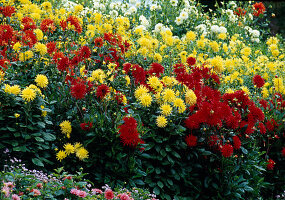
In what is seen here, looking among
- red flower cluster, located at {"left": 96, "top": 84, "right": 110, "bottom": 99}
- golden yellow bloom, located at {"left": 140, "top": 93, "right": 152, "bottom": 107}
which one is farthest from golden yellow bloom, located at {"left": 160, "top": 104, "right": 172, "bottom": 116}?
red flower cluster, located at {"left": 96, "top": 84, "right": 110, "bottom": 99}

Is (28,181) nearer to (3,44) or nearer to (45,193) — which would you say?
(45,193)

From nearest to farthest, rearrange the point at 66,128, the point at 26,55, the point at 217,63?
the point at 66,128, the point at 26,55, the point at 217,63

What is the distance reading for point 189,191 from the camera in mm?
3604

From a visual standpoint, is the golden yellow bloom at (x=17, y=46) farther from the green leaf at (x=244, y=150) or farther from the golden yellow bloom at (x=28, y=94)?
the green leaf at (x=244, y=150)

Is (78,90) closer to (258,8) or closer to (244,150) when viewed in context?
(244,150)

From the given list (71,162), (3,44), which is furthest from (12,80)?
(71,162)

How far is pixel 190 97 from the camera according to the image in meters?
3.49

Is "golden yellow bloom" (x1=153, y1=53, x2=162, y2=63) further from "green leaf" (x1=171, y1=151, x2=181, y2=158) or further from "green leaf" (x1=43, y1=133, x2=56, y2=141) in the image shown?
"green leaf" (x1=43, y1=133, x2=56, y2=141)

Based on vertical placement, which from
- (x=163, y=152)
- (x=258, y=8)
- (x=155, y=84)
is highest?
(x=258, y=8)

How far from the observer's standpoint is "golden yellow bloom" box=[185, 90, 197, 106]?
3486mm

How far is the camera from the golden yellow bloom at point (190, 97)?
3.49 m

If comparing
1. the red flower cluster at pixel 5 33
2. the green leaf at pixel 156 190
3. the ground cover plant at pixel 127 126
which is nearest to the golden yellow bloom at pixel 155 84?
the ground cover plant at pixel 127 126

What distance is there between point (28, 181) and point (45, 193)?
243 millimetres

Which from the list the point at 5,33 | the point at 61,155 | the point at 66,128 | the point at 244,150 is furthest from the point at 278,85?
the point at 5,33
